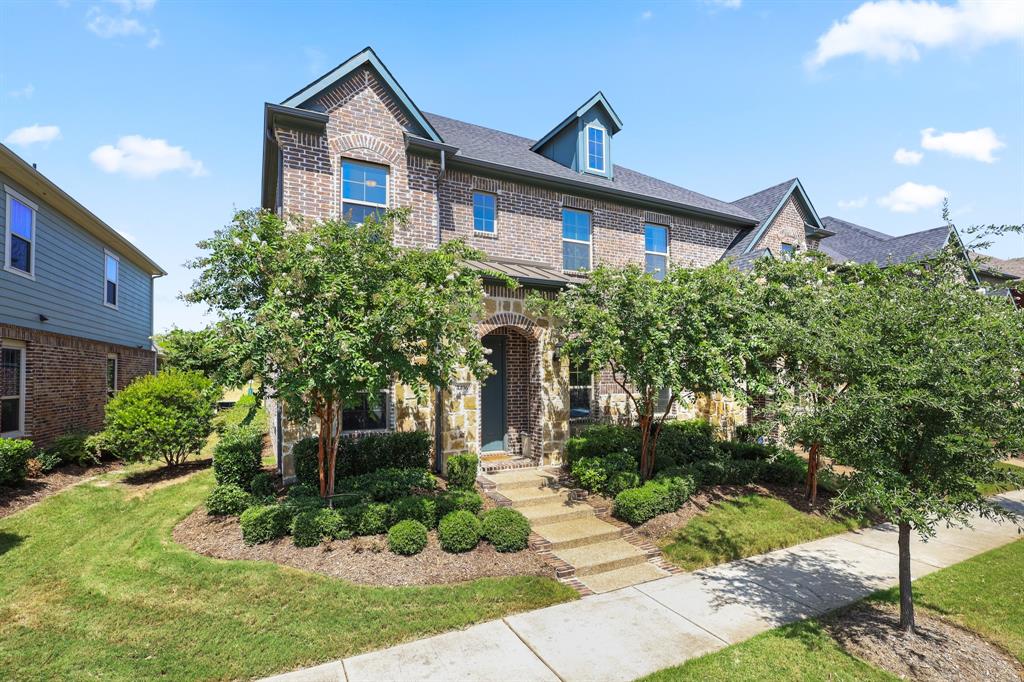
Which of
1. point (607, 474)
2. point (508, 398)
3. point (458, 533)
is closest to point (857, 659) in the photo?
point (458, 533)

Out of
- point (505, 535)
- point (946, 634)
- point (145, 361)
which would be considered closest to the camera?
point (946, 634)

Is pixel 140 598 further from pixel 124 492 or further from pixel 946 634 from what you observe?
pixel 946 634

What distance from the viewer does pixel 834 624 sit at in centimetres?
598

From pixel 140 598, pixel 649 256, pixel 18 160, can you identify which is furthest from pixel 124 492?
pixel 649 256

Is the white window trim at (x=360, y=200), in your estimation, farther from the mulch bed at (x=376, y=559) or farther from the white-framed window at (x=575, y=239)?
the mulch bed at (x=376, y=559)

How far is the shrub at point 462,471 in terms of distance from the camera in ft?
32.6

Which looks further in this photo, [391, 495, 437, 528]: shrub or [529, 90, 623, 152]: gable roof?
[529, 90, 623, 152]: gable roof

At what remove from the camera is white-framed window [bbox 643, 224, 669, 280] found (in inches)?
647

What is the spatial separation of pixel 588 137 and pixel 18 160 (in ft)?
50.5

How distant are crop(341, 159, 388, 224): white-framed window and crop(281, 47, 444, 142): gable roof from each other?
4.70ft

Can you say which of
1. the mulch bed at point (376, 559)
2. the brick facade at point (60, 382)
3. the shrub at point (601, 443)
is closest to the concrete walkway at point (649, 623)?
the mulch bed at point (376, 559)

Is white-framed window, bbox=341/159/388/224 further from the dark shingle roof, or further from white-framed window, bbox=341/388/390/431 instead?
white-framed window, bbox=341/388/390/431

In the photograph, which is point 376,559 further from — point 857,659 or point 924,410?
point 924,410

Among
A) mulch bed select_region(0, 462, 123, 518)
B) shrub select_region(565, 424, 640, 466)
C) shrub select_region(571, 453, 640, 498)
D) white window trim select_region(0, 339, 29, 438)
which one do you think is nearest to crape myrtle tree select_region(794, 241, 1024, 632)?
shrub select_region(571, 453, 640, 498)
